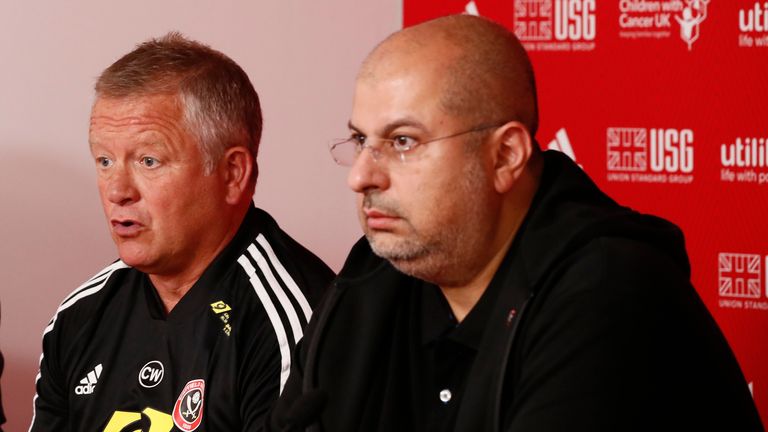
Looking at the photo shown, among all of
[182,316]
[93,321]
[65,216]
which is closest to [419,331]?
[182,316]

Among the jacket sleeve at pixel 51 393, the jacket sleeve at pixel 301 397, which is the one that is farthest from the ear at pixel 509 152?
the jacket sleeve at pixel 51 393

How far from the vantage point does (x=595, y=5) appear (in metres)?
2.96

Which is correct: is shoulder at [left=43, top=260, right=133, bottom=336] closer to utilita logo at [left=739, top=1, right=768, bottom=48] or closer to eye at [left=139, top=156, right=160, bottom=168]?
eye at [left=139, top=156, right=160, bottom=168]

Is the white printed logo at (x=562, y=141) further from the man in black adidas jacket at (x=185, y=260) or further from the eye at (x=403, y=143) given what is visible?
the eye at (x=403, y=143)

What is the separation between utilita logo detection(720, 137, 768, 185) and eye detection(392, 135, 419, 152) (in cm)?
136

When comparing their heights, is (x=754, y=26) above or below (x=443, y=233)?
above

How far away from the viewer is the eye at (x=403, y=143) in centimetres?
169

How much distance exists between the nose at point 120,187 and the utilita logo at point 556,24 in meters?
1.28

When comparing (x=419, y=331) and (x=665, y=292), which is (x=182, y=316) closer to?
(x=419, y=331)

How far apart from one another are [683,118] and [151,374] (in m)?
1.46

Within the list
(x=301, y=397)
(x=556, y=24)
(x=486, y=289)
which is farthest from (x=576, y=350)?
(x=556, y=24)

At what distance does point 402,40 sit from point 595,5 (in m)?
1.36

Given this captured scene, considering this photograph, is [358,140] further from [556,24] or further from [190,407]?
[556,24]

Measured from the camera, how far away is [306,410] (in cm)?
160
